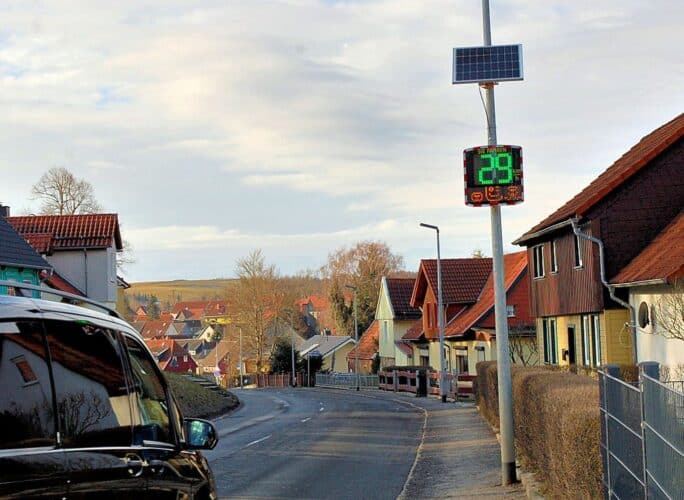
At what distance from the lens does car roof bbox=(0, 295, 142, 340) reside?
14.3 feet

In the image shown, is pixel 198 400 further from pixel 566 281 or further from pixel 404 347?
pixel 404 347

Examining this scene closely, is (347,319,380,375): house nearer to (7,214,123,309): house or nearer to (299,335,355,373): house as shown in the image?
(299,335,355,373): house

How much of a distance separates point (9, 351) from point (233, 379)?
89595 mm

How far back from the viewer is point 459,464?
57.9 feet

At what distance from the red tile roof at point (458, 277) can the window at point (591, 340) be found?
73.5 ft

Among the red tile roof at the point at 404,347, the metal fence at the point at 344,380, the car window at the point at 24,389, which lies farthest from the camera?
the metal fence at the point at 344,380

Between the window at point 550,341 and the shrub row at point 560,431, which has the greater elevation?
the window at point 550,341

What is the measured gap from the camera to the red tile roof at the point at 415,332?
5978 centimetres

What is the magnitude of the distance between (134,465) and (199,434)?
1.09 metres

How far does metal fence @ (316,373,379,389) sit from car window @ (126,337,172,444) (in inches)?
2344

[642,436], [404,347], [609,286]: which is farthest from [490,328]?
[642,436]

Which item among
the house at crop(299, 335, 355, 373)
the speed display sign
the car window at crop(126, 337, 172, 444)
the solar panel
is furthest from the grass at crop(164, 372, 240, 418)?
the house at crop(299, 335, 355, 373)

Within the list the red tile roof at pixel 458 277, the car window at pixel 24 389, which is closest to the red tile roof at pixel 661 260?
the car window at pixel 24 389

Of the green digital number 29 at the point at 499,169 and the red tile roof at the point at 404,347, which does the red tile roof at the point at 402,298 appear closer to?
the red tile roof at the point at 404,347
